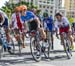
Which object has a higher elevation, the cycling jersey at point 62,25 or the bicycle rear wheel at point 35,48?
the cycling jersey at point 62,25

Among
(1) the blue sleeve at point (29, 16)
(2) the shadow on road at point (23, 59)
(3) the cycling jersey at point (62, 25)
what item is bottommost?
(2) the shadow on road at point (23, 59)

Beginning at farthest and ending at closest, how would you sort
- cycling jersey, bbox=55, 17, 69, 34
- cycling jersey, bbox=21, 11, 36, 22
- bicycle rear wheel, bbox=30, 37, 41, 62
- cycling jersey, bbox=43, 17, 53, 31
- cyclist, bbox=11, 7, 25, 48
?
cycling jersey, bbox=43, 17, 53, 31
cycling jersey, bbox=55, 17, 69, 34
cyclist, bbox=11, 7, 25, 48
cycling jersey, bbox=21, 11, 36, 22
bicycle rear wheel, bbox=30, 37, 41, 62

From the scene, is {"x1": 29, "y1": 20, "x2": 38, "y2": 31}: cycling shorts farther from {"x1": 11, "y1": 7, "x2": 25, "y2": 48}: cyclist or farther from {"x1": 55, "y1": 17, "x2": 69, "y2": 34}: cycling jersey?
{"x1": 55, "y1": 17, "x2": 69, "y2": 34}: cycling jersey

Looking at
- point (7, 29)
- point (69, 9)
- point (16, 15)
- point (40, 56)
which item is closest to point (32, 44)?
point (40, 56)

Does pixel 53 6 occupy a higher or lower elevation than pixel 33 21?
lower

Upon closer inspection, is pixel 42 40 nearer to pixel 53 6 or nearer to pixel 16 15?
pixel 16 15

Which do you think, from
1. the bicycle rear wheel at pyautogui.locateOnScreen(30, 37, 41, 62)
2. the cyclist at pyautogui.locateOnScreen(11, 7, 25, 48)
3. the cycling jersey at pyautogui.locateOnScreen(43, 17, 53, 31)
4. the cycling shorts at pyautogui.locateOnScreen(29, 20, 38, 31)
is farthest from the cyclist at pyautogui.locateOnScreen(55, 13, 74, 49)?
the cycling jersey at pyautogui.locateOnScreen(43, 17, 53, 31)

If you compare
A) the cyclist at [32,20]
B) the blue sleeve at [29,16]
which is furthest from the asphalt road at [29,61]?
the blue sleeve at [29,16]

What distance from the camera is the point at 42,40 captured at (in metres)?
11.8

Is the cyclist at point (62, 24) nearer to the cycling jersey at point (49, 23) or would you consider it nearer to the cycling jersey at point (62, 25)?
the cycling jersey at point (62, 25)

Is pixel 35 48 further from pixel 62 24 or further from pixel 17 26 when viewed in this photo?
pixel 17 26

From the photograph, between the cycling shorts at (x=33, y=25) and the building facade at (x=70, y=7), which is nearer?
the cycling shorts at (x=33, y=25)

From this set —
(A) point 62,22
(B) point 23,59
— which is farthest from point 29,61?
(A) point 62,22

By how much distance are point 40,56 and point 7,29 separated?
145 cm
